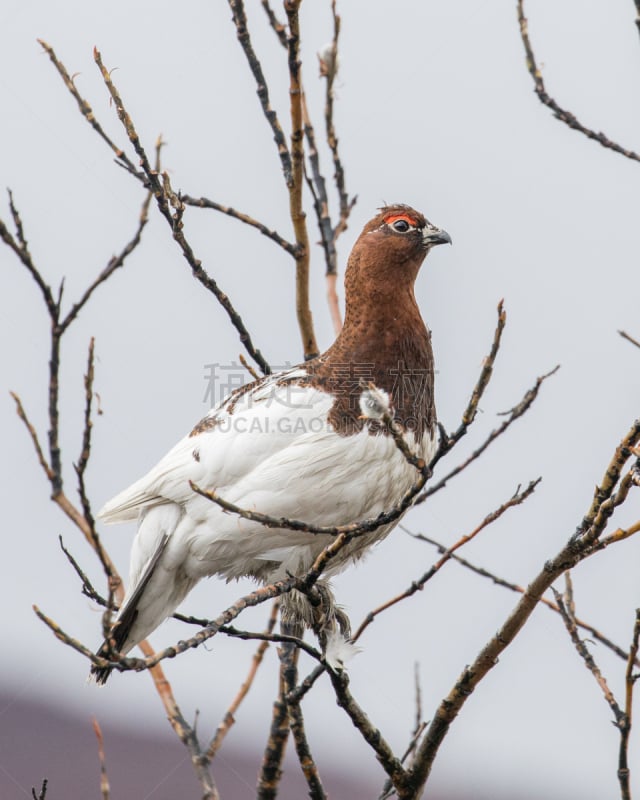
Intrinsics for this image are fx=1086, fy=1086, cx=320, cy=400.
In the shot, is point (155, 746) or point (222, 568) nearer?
point (222, 568)

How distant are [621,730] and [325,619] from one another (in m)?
1.54

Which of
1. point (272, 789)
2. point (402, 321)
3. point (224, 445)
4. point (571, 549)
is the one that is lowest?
point (272, 789)

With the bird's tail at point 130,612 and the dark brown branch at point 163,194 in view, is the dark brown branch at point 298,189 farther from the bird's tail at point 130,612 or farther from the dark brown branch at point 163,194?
the bird's tail at point 130,612

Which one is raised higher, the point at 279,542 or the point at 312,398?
the point at 312,398

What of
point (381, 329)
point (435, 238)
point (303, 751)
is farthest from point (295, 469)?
point (435, 238)

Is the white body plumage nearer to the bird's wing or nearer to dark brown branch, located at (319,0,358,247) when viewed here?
the bird's wing

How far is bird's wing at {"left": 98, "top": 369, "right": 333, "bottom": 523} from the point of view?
430 centimetres

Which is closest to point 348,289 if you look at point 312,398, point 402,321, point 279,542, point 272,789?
point 402,321

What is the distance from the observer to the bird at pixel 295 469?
419 centimetres

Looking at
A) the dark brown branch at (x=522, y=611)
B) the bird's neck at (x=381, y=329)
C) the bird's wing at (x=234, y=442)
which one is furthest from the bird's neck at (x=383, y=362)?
the dark brown branch at (x=522, y=611)

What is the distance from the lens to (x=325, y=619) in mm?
4406

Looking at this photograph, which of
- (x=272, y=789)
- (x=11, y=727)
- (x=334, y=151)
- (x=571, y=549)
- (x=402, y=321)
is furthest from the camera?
(x=11, y=727)

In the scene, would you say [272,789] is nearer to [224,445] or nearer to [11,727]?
[224,445]

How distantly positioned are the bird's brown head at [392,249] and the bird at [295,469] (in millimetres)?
11
